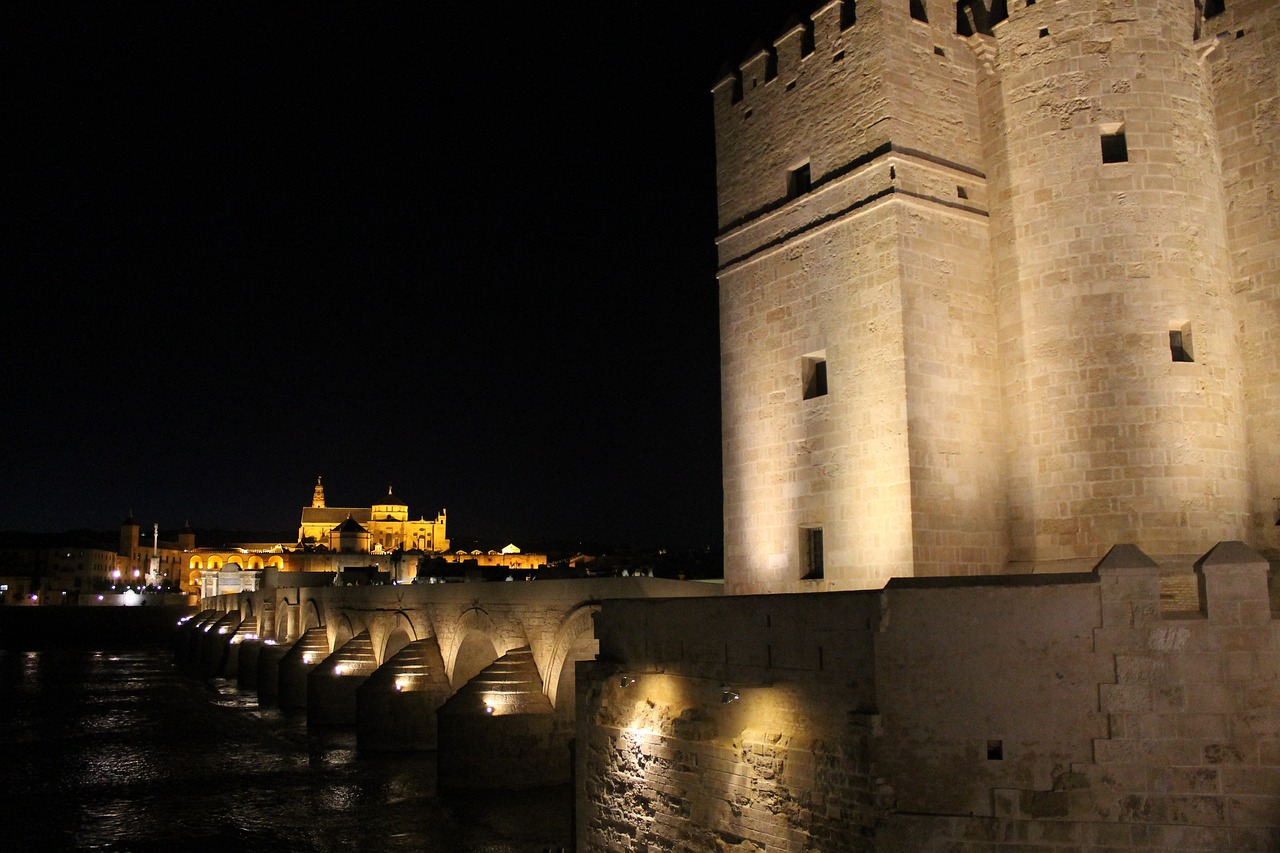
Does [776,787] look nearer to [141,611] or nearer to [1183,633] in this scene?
[1183,633]

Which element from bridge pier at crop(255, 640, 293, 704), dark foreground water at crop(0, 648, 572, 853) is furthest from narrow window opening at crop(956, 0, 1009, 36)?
bridge pier at crop(255, 640, 293, 704)

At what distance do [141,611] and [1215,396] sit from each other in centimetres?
7560

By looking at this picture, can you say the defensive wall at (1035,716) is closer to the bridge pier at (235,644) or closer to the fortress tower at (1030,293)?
the fortress tower at (1030,293)

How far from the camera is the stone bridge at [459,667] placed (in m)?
17.4

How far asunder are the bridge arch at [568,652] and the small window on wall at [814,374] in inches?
221

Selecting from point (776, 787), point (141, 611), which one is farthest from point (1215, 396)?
point (141, 611)

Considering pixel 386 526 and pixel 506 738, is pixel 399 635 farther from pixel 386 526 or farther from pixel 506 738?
pixel 386 526

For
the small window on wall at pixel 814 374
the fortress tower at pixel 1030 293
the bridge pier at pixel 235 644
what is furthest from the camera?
the bridge pier at pixel 235 644

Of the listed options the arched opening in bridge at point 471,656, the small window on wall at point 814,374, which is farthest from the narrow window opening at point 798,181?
the arched opening in bridge at point 471,656

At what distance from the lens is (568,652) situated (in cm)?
1708

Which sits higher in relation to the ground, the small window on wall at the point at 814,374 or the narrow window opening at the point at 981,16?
the narrow window opening at the point at 981,16

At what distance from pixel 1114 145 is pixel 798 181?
3.94 m

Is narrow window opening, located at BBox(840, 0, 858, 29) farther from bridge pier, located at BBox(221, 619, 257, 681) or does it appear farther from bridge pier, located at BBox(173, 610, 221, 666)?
bridge pier, located at BBox(173, 610, 221, 666)

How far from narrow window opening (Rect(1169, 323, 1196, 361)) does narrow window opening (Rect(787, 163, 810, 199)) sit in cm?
486
